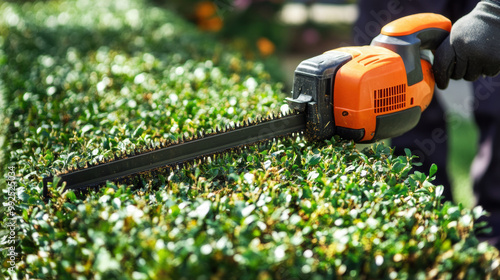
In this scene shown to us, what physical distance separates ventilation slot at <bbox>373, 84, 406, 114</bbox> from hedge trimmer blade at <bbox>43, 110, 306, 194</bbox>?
1.08ft

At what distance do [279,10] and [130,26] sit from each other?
371cm

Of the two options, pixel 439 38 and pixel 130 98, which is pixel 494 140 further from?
pixel 130 98

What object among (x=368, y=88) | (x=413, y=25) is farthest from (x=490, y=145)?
(x=368, y=88)

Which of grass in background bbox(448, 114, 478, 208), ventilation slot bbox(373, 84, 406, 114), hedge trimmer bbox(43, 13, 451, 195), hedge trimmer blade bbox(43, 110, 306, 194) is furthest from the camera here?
grass in background bbox(448, 114, 478, 208)

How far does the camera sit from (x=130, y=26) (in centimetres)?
529

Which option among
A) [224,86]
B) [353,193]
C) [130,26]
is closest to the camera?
[353,193]

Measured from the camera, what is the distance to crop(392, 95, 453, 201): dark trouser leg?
410 cm

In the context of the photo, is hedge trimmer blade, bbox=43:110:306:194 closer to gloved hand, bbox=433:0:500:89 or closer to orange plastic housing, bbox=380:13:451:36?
orange plastic housing, bbox=380:13:451:36

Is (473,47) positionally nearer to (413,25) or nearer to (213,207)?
(413,25)

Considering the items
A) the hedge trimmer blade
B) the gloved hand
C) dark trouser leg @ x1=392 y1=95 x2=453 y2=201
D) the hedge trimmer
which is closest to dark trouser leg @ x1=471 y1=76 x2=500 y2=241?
dark trouser leg @ x1=392 y1=95 x2=453 y2=201

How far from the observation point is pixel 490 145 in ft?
12.6

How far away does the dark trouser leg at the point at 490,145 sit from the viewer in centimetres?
376

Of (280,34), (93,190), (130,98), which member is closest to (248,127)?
(93,190)

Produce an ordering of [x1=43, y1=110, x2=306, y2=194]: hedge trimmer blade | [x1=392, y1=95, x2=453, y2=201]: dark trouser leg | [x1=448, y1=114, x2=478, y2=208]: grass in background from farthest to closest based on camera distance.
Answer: [x1=448, y1=114, x2=478, y2=208]: grass in background
[x1=392, y1=95, x2=453, y2=201]: dark trouser leg
[x1=43, y1=110, x2=306, y2=194]: hedge trimmer blade
